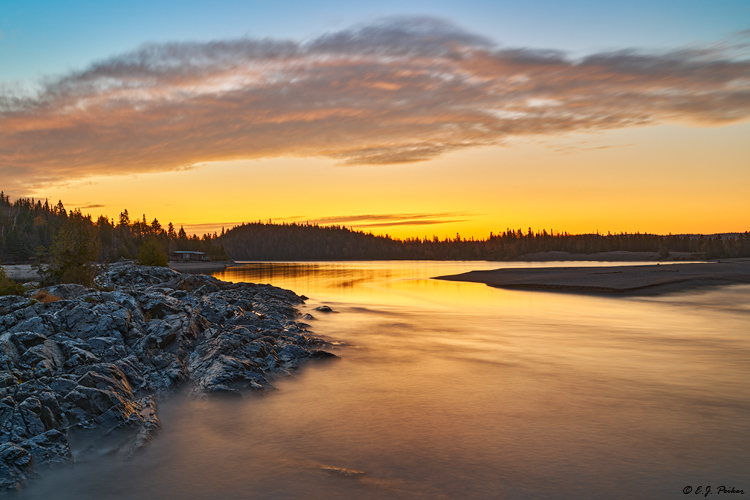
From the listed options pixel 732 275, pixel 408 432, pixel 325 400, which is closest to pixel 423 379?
pixel 325 400

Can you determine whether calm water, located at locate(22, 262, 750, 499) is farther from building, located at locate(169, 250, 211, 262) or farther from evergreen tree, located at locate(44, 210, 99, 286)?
building, located at locate(169, 250, 211, 262)

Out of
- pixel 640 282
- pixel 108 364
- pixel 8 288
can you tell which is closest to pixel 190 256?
pixel 640 282

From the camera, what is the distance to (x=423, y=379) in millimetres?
14961

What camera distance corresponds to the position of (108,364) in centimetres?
1273

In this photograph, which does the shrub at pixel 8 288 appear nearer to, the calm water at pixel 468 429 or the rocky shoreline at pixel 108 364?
the rocky shoreline at pixel 108 364

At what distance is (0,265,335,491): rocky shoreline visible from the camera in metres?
9.41

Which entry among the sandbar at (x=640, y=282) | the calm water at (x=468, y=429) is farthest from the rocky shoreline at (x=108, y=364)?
the sandbar at (x=640, y=282)

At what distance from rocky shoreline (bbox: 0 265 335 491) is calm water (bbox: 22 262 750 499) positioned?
0.80 m

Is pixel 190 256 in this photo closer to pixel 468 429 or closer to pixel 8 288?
pixel 8 288

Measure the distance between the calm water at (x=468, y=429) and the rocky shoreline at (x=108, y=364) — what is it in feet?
2.63

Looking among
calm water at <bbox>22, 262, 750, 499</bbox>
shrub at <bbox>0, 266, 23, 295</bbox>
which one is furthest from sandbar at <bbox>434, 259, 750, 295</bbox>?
shrub at <bbox>0, 266, 23, 295</bbox>

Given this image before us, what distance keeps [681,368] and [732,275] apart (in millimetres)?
45816

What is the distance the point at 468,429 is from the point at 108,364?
1026cm

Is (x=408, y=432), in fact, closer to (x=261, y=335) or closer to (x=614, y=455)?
(x=614, y=455)
